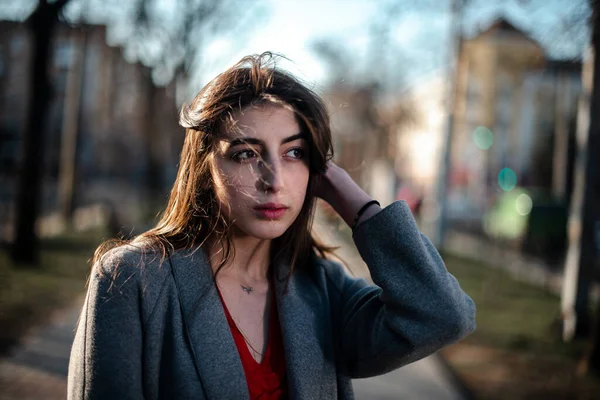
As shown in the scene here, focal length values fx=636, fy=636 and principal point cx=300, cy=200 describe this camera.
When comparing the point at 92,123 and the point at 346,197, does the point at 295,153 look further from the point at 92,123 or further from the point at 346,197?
the point at 92,123

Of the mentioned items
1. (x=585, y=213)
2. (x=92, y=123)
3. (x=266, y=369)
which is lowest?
(x=266, y=369)

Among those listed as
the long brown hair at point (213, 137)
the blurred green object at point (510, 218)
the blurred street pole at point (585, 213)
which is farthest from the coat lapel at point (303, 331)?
the blurred green object at point (510, 218)

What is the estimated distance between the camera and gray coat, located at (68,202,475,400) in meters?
1.66

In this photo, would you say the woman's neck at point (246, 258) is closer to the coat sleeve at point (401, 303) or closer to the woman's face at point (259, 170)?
the woman's face at point (259, 170)

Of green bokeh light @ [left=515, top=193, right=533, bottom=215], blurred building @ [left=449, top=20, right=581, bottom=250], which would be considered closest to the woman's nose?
blurred building @ [left=449, top=20, right=581, bottom=250]

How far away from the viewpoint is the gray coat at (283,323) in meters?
1.66

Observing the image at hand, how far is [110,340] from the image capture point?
64.4 inches

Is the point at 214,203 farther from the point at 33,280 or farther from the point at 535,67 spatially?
the point at 33,280

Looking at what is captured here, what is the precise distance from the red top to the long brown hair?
238 mm

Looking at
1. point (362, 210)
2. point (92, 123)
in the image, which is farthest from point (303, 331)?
point (92, 123)

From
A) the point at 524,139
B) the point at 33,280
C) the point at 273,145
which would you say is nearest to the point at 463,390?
the point at 273,145

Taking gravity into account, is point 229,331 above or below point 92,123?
below

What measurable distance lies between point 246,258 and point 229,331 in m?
0.30

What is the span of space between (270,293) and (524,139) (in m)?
54.8
